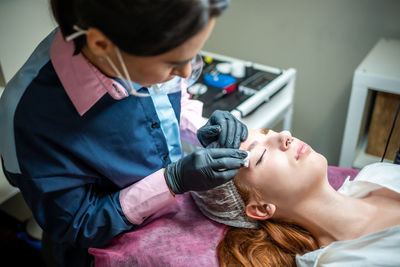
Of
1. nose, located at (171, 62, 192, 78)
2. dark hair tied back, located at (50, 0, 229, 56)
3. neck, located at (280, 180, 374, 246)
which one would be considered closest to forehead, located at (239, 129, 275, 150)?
neck, located at (280, 180, 374, 246)

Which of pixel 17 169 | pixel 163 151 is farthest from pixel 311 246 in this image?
pixel 17 169

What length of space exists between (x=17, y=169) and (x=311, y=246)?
0.90 m

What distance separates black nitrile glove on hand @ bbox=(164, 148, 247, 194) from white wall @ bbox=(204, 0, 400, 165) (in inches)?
48.7

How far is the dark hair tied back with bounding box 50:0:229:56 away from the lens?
0.68 metres

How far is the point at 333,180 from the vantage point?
142 centimetres

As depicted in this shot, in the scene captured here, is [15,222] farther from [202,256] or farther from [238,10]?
[238,10]

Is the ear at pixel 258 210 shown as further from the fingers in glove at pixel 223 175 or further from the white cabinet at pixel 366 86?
the white cabinet at pixel 366 86

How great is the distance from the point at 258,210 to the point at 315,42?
1.26 m

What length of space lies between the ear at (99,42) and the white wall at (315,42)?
152 cm

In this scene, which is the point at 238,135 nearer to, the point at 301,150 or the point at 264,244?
the point at 301,150

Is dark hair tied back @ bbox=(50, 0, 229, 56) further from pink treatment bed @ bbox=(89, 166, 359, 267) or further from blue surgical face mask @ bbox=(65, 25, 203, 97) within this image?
pink treatment bed @ bbox=(89, 166, 359, 267)

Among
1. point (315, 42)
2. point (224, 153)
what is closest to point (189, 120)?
point (224, 153)

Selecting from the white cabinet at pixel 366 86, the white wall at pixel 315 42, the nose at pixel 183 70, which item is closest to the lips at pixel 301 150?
the nose at pixel 183 70

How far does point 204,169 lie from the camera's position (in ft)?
3.28
